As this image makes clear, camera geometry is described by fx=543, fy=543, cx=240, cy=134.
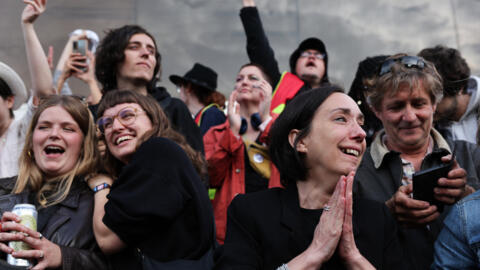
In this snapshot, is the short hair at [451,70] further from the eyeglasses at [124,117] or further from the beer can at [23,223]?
the beer can at [23,223]

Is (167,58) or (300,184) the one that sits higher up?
(167,58)

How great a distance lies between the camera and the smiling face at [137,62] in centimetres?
445

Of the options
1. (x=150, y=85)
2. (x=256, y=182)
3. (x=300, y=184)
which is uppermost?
(x=150, y=85)

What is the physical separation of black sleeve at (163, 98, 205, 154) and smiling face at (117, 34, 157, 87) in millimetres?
381

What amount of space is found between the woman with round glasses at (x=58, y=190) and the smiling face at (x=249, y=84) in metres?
1.57

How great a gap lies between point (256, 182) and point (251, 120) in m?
0.65

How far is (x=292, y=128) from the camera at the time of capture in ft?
9.21

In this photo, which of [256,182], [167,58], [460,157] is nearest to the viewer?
[460,157]

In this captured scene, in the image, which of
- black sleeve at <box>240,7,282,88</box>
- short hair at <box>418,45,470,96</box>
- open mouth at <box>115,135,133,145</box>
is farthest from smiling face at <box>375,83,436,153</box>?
black sleeve at <box>240,7,282,88</box>

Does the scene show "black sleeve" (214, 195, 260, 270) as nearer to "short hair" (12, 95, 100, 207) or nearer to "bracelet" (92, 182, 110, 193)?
"bracelet" (92, 182, 110, 193)

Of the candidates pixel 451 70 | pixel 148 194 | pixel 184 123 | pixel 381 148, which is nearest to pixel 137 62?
pixel 184 123

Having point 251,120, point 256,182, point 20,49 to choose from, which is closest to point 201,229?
point 256,182

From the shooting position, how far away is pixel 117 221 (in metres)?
2.68

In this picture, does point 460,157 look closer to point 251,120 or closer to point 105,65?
point 251,120
